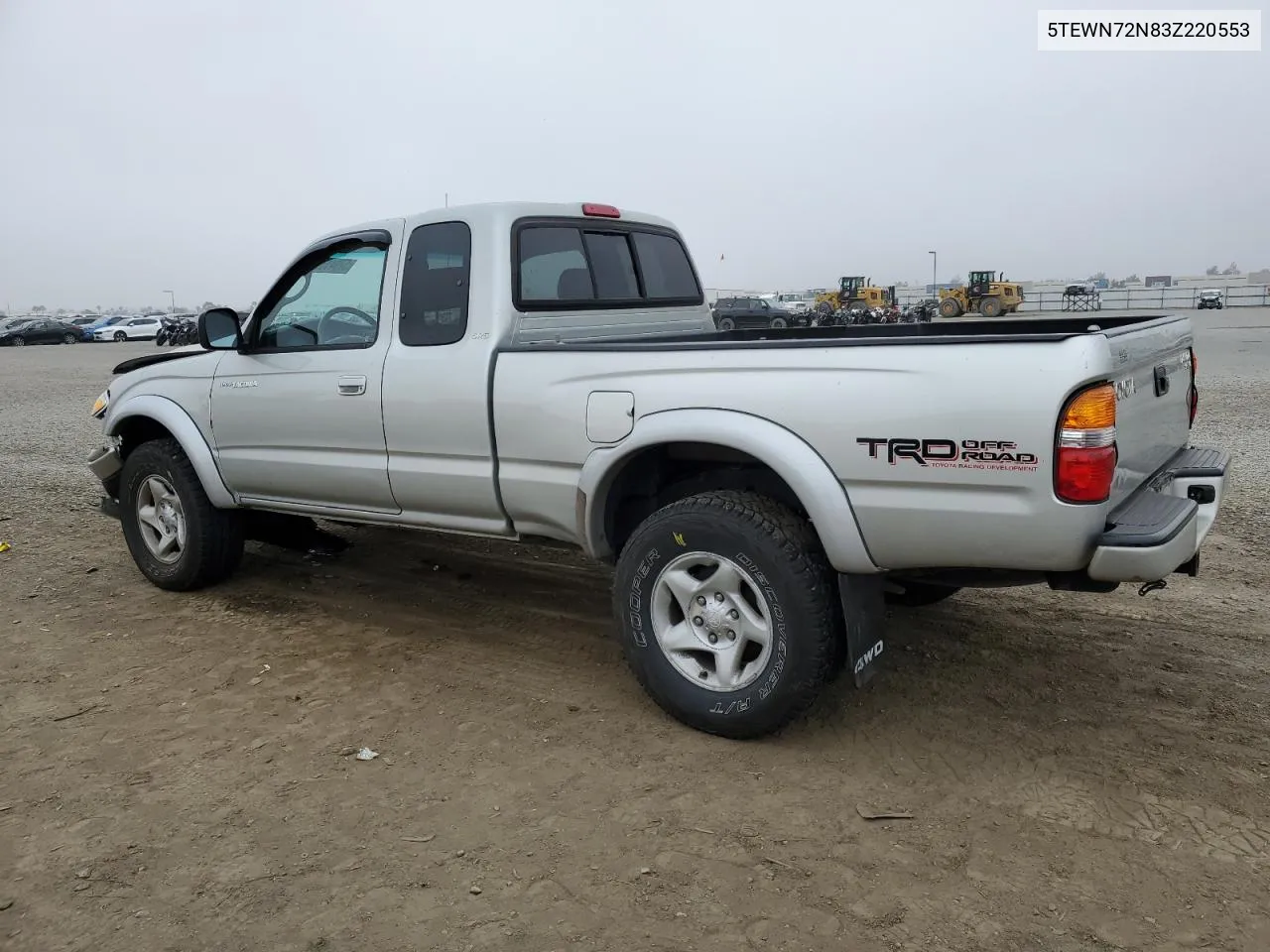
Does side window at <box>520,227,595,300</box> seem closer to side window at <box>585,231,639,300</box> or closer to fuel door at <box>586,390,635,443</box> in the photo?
side window at <box>585,231,639,300</box>

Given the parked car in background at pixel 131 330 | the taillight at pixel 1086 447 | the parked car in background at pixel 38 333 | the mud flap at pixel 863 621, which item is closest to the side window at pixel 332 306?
the mud flap at pixel 863 621

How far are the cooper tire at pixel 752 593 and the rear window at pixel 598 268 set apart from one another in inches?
53.6

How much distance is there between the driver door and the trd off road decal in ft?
7.85

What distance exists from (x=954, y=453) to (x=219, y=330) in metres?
3.82

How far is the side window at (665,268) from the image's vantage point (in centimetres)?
519

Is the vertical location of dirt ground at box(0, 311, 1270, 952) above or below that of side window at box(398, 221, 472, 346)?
below

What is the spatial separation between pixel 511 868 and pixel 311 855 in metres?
0.63

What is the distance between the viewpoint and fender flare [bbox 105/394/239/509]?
209 inches

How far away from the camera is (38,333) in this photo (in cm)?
4616

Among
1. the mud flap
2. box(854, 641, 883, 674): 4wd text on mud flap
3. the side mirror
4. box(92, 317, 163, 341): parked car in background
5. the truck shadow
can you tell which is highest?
box(92, 317, 163, 341): parked car in background

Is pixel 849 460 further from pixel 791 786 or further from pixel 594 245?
pixel 594 245

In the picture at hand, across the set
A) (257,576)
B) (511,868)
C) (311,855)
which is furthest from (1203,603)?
(257,576)

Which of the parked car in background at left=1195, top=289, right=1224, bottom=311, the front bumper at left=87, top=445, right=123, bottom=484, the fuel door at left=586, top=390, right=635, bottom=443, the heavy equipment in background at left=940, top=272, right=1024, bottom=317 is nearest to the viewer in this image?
the fuel door at left=586, top=390, right=635, bottom=443

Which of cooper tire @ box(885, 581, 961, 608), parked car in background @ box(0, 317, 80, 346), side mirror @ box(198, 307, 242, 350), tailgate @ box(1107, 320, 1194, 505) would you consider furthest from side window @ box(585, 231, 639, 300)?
parked car in background @ box(0, 317, 80, 346)
